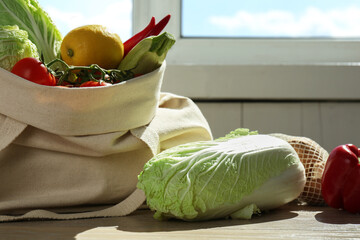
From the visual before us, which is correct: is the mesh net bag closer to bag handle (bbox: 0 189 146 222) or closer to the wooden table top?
the wooden table top

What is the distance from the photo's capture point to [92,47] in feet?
3.00

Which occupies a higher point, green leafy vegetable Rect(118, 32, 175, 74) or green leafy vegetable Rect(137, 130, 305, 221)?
green leafy vegetable Rect(118, 32, 175, 74)

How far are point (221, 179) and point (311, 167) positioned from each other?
0.30 metres

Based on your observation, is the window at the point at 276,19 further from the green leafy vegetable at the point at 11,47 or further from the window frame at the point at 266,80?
the green leafy vegetable at the point at 11,47

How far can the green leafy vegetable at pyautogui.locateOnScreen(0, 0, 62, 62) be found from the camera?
1008 mm

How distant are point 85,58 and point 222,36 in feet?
2.97

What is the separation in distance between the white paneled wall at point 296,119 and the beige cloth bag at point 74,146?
2.05ft

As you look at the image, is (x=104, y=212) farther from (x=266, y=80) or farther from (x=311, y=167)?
(x=266, y=80)

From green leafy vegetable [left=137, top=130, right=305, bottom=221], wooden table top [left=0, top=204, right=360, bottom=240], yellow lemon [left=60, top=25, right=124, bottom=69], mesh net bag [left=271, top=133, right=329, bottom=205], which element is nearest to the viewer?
wooden table top [left=0, top=204, right=360, bottom=240]

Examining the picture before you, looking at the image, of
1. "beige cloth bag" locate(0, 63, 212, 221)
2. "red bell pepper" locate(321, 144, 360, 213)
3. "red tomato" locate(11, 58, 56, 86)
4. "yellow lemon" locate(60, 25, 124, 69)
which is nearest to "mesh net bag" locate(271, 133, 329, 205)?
"red bell pepper" locate(321, 144, 360, 213)

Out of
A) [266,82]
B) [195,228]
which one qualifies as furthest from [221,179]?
[266,82]

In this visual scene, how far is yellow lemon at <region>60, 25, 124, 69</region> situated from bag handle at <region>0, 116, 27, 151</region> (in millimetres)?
151

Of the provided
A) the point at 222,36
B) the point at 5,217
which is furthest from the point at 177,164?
the point at 222,36

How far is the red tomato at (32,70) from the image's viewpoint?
0.84 metres
